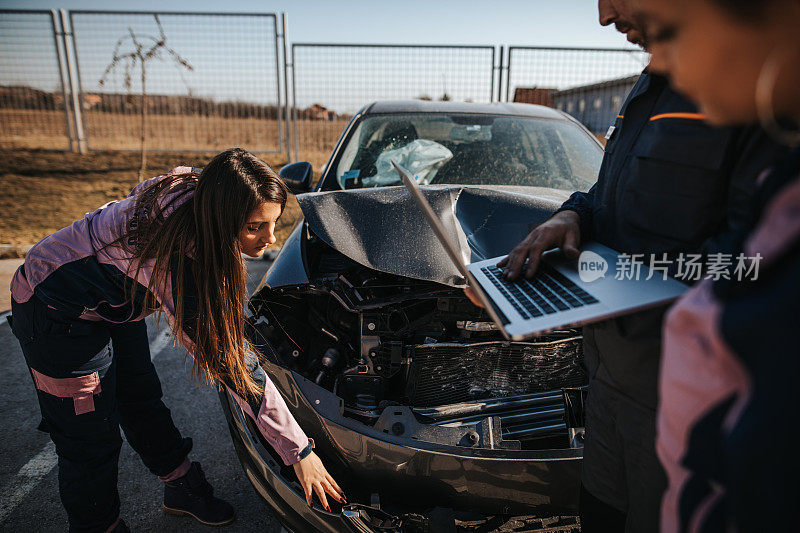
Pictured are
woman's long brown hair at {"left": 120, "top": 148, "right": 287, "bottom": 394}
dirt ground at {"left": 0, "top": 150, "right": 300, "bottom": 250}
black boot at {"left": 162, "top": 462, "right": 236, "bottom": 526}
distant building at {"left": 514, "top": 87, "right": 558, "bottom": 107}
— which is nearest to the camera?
woman's long brown hair at {"left": 120, "top": 148, "right": 287, "bottom": 394}

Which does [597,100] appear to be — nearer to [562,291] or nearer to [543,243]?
[543,243]

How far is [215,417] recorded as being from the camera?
264cm

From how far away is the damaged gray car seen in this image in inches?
58.5

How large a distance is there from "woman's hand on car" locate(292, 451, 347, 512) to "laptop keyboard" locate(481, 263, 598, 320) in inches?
30.7

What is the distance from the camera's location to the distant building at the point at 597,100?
8.41m

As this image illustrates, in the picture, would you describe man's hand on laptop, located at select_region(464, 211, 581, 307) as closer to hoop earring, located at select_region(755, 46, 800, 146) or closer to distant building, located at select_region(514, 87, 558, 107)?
hoop earring, located at select_region(755, 46, 800, 146)

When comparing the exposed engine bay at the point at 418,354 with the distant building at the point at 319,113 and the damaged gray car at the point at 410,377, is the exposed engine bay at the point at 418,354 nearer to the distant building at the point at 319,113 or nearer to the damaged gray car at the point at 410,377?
the damaged gray car at the point at 410,377

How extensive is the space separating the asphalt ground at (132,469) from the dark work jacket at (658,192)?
4.15ft

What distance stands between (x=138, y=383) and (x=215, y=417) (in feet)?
2.67

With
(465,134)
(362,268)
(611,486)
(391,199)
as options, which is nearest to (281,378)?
(362,268)

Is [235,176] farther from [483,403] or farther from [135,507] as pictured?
[135,507]

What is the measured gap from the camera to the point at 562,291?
0.99 metres

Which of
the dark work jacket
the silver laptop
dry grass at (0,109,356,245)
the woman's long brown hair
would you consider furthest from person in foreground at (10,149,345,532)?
dry grass at (0,109,356,245)

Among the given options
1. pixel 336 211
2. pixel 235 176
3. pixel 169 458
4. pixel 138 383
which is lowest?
pixel 169 458
